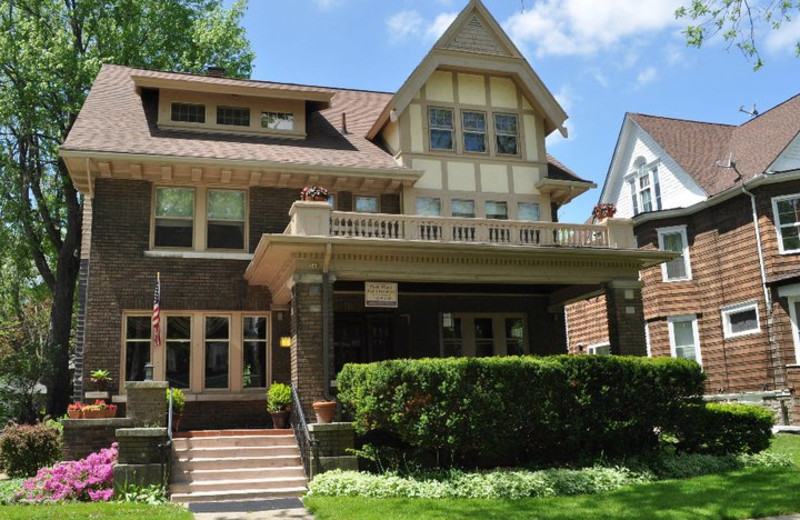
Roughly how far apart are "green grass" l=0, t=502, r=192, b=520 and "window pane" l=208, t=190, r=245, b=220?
8.38 metres

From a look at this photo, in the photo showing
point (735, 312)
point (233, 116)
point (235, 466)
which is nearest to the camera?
point (235, 466)

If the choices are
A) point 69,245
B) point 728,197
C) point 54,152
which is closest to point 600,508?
point 728,197

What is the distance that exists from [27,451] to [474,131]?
42.8ft

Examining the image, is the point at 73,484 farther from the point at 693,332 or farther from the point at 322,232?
the point at 693,332

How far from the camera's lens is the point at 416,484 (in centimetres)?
1120

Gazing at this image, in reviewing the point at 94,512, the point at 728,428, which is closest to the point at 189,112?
the point at 94,512

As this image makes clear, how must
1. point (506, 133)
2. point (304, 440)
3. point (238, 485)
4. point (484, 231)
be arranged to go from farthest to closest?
point (506, 133), point (484, 231), point (304, 440), point (238, 485)

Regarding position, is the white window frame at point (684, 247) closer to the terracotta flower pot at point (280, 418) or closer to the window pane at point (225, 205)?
the window pane at point (225, 205)

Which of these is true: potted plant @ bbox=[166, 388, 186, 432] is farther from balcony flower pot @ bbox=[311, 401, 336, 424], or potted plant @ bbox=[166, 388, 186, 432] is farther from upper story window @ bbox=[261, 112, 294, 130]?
upper story window @ bbox=[261, 112, 294, 130]

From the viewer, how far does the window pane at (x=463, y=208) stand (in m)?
18.8

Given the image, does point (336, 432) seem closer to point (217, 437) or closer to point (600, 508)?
point (217, 437)

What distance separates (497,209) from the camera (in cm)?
1911

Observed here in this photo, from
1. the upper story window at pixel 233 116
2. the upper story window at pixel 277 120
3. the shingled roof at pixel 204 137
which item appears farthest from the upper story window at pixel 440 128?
the upper story window at pixel 233 116

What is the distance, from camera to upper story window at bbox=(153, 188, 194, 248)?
16.9 m
